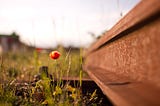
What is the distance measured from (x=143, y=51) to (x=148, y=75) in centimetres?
14

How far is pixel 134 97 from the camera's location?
0.92 meters

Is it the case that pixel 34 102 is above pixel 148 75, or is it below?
below

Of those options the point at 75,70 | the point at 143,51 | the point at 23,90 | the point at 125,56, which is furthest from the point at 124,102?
the point at 75,70

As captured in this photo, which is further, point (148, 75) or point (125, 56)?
point (125, 56)

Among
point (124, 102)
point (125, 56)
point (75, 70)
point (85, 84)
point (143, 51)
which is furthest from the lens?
point (75, 70)

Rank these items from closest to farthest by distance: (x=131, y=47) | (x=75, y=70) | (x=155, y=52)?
1. (x=155, y=52)
2. (x=131, y=47)
3. (x=75, y=70)

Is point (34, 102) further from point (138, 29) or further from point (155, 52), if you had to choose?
point (155, 52)

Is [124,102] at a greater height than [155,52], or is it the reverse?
[155,52]

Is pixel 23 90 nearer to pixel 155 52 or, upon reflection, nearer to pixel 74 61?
pixel 155 52

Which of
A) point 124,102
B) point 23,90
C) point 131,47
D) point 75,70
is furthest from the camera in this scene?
point 75,70

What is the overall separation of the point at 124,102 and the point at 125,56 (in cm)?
81

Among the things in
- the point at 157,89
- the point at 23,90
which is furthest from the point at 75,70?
the point at 157,89

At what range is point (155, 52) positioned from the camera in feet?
3.51

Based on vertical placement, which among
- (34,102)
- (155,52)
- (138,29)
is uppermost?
(138,29)
